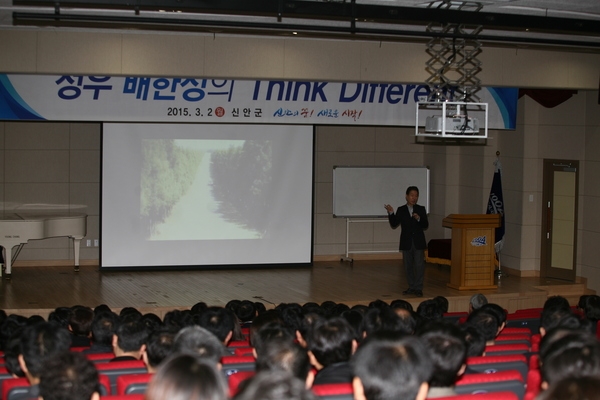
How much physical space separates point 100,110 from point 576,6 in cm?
573

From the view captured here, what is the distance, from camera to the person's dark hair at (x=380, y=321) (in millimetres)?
3920

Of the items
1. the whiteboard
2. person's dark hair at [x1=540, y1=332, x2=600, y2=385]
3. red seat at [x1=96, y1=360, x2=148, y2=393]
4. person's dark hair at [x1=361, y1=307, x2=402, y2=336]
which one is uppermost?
the whiteboard

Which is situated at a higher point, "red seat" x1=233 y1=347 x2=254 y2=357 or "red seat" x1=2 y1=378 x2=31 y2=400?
"red seat" x1=2 y1=378 x2=31 y2=400

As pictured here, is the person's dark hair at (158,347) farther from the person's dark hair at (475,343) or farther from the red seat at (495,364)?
the person's dark hair at (475,343)

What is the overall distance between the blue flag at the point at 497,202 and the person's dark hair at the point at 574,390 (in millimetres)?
9537

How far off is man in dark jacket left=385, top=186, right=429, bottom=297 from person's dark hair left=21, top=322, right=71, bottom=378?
6195 millimetres

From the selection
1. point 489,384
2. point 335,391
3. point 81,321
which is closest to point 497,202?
point 81,321

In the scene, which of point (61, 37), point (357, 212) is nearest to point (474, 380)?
point (61, 37)

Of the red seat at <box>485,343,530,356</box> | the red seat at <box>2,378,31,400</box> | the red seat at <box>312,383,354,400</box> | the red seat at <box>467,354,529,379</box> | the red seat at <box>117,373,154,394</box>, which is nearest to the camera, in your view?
the red seat at <box>312,383,354,400</box>

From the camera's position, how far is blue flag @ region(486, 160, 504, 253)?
10.9 metres

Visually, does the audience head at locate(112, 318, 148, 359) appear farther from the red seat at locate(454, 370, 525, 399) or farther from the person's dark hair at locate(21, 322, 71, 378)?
the red seat at locate(454, 370, 525, 399)

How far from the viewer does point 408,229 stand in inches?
363

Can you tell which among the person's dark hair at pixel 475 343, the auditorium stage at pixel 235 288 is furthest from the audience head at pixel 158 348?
the auditorium stage at pixel 235 288

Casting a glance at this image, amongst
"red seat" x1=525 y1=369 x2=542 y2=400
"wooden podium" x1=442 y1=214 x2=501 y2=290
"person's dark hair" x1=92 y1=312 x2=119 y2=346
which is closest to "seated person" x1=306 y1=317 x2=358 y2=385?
"red seat" x1=525 y1=369 x2=542 y2=400
